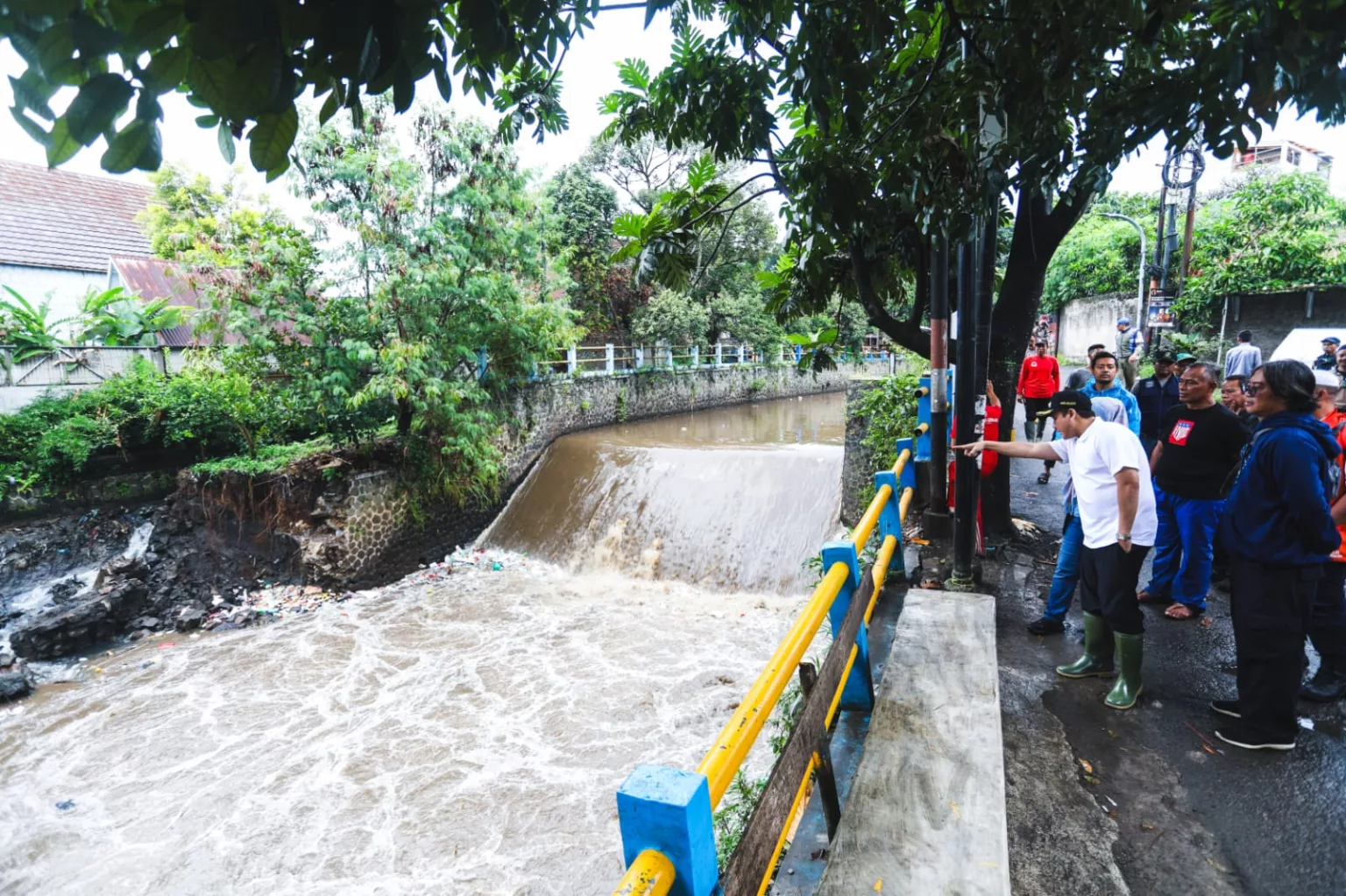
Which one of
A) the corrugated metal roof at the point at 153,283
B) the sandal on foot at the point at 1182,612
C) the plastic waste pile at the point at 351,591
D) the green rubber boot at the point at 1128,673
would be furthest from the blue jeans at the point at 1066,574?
the corrugated metal roof at the point at 153,283

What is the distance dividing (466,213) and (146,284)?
1387 centimetres

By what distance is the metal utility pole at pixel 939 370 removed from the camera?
13.8 ft

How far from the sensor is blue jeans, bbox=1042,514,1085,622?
397cm

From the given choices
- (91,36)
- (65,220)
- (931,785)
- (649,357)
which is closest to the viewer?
(91,36)

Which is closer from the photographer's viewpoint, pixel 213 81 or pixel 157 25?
pixel 157 25

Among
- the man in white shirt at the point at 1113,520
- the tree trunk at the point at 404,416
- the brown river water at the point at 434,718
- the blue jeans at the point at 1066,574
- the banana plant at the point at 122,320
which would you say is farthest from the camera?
the banana plant at the point at 122,320

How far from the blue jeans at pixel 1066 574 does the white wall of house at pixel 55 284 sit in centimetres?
2181

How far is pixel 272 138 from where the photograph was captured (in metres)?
1.29

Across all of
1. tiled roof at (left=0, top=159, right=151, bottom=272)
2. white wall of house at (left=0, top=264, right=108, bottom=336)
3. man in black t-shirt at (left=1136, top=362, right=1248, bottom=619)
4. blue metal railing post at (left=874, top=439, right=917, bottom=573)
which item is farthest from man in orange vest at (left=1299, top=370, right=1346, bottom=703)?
tiled roof at (left=0, top=159, right=151, bottom=272)

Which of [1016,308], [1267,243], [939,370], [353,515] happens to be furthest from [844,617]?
[1267,243]

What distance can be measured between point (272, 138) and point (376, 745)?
20.8 ft

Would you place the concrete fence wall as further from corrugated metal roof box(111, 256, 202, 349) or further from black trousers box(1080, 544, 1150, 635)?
corrugated metal roof box(111, 256, 202, 349)

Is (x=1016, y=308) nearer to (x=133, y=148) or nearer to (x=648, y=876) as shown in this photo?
(x=648, y=876)

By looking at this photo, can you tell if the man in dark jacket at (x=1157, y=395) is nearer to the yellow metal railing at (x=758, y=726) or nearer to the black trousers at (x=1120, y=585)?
the black trousers at (x=1120, y=585)
